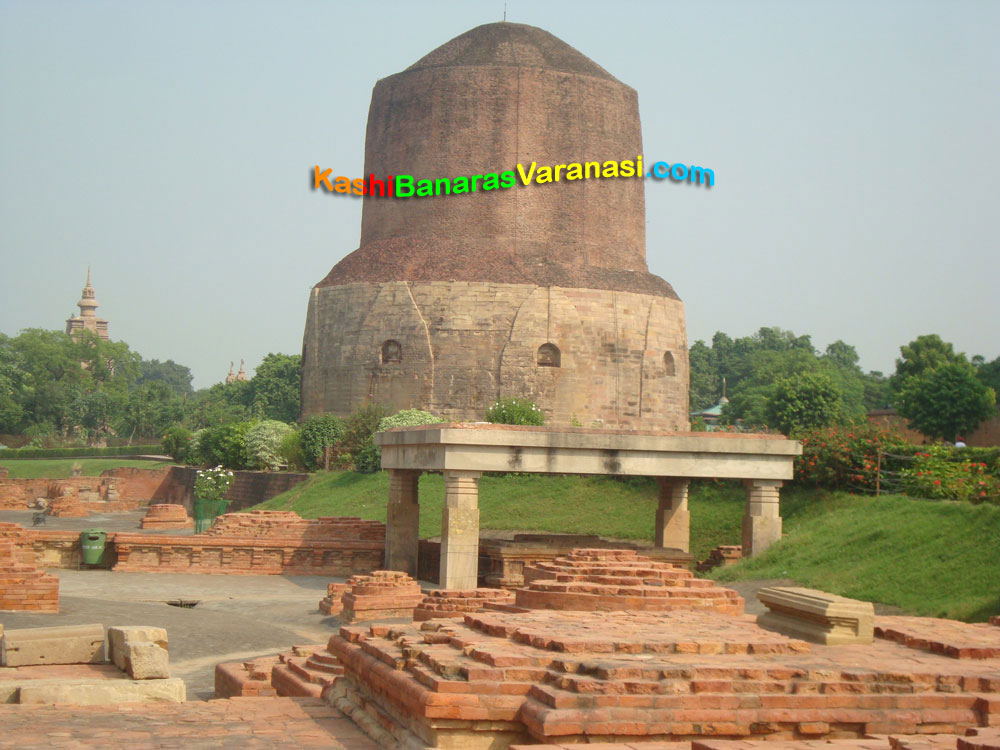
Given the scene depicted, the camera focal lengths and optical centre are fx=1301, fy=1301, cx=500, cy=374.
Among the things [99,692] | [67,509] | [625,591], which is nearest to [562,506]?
[625,591]

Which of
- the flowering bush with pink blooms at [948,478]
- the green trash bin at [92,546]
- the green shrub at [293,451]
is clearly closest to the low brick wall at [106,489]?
the green shrub at [293,451]

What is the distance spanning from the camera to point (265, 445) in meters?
30.0

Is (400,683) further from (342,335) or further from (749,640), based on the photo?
(342,335)

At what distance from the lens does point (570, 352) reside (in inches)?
1096

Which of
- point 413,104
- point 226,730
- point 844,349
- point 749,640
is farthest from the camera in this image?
point 844,349

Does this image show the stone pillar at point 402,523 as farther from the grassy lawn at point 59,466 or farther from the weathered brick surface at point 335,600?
the grassy lawn at point 59,466

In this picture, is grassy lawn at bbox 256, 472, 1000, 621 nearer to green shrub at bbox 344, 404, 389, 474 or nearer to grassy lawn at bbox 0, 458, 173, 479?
green shrub at bbox 344, 404, 389, 474

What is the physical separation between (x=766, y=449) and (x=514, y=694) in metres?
10.6

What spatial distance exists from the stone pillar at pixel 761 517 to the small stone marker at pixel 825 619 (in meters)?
8.31

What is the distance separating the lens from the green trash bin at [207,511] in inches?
941

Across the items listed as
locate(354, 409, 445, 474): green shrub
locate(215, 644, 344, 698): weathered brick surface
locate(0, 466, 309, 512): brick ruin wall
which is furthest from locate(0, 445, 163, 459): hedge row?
locate(215, 644, 344, 698): weathered brick surface

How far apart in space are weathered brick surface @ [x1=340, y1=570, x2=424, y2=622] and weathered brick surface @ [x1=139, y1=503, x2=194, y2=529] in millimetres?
12492

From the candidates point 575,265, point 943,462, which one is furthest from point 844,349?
point 943,462

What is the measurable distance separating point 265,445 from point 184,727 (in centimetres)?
2466
